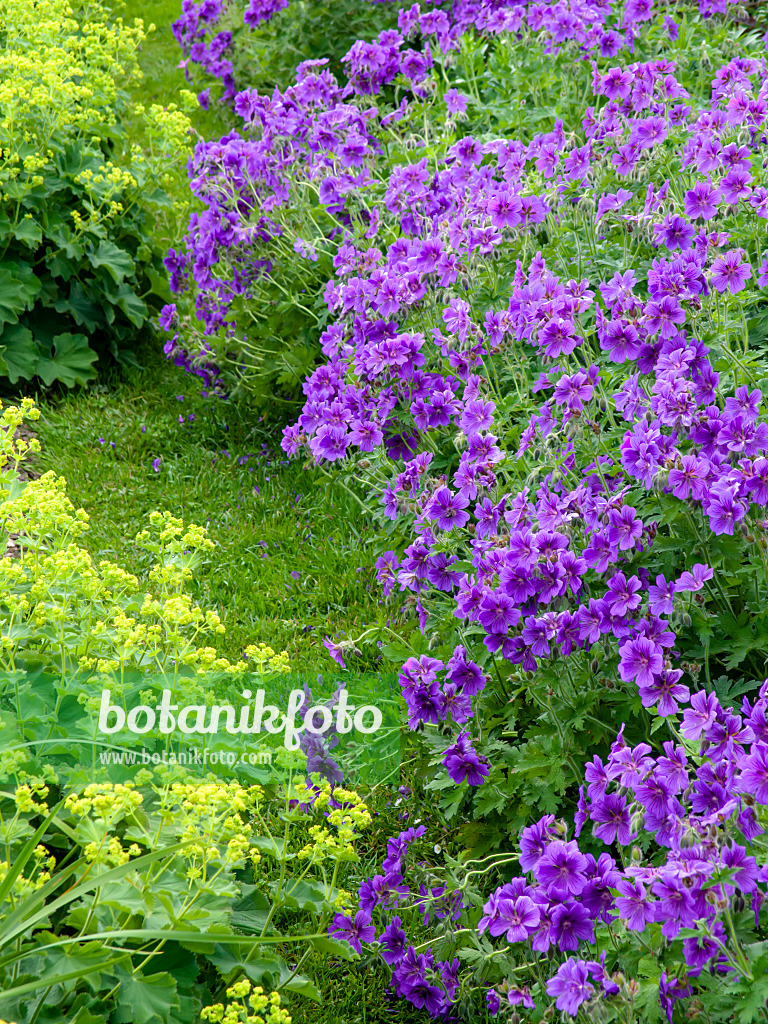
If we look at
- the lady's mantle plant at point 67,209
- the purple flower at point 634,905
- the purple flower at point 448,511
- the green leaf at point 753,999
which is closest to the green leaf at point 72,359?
the lady's mantle plant at point 67,209

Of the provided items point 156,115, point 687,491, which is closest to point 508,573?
point 687,491

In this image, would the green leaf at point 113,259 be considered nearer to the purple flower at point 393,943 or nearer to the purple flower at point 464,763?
the purple flower at point 464,763

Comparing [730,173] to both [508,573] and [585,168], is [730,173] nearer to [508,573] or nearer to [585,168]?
[585,168]

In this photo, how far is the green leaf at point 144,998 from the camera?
1.72 meters

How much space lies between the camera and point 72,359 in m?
4.99

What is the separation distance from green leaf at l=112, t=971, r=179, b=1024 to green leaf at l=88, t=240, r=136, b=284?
3853mm

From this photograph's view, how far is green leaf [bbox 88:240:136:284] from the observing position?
496 centimetres

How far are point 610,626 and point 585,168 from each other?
1710 millimetres

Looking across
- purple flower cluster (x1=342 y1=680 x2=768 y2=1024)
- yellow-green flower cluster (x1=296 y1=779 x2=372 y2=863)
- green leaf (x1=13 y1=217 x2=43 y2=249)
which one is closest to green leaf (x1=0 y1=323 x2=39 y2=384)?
green leaf (x1=13 y1=217 x2=43 y2=249)

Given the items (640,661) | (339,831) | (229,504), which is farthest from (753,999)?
(229,504)

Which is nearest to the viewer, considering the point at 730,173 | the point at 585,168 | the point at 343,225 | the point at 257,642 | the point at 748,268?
the point at 748,268

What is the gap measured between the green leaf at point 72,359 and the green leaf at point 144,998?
365 cm

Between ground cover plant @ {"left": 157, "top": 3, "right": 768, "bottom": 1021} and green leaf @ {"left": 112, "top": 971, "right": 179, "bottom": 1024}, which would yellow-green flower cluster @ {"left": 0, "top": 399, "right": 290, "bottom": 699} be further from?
green leaf @ {"left": 112, "top": 971, "right": 179, "bottom": 1024}

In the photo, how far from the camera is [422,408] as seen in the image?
2934 mm
